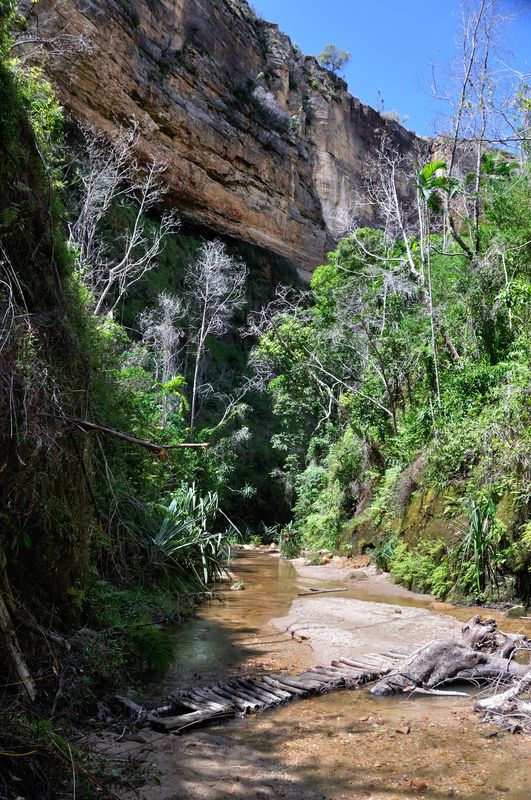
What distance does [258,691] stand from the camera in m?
4.91

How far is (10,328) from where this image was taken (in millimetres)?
3676

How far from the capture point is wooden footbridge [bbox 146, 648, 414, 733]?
169 inches

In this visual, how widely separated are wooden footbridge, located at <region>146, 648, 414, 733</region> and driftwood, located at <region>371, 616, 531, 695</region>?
28 cm

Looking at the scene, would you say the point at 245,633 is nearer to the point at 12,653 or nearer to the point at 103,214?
the point at 12,653

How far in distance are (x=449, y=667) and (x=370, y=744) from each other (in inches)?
63.7

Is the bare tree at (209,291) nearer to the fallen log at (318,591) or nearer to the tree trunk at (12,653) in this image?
the fallen log at (318,591)

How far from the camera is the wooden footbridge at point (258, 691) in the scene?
4.30m

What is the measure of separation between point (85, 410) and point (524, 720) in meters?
4.19

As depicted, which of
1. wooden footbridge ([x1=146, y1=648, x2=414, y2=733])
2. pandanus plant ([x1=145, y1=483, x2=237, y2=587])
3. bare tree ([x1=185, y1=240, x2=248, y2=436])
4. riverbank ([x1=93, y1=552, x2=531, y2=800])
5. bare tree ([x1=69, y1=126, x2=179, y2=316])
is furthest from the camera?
bare tree ([x1=185, y1=240, x2=248, y2=436])

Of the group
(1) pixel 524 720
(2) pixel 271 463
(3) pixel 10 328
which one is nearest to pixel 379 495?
(1) pixel 524 720

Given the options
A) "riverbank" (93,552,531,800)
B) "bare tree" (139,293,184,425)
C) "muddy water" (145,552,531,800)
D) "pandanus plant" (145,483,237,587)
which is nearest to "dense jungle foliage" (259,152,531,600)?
"pandanus plant" (145,483,237,587)

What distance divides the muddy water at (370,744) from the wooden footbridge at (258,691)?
116mm

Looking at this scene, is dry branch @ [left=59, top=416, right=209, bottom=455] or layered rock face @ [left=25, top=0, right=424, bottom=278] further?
layered rock face @ [left=25, top=0, right=424, bottom=278]

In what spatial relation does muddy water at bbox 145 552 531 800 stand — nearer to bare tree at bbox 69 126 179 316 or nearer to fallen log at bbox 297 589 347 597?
fallen log at bbox 297 589 347 597
